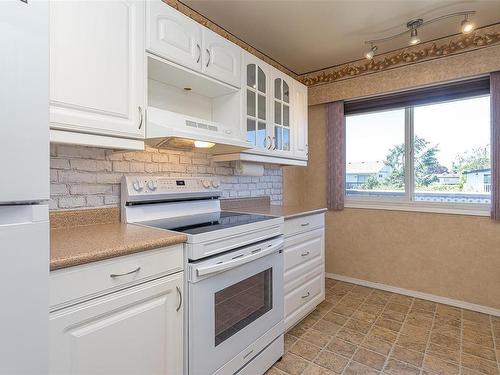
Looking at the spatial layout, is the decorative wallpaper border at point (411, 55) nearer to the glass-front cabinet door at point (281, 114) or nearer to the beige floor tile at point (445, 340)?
the glass-front cabinet door at point (281, 114)

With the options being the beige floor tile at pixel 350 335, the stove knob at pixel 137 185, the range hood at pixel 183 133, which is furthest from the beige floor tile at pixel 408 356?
the stove knob at pixel 137 185

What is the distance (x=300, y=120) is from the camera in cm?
279

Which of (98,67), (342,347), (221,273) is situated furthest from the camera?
(342,347)

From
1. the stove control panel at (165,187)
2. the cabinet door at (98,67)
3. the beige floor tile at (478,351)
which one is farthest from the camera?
the beige floor tile at (478,351)

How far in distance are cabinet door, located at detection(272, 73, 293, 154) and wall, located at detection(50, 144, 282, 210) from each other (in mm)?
649

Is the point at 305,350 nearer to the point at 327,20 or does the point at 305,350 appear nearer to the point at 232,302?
the point at 232,302

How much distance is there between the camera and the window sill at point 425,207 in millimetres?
2526

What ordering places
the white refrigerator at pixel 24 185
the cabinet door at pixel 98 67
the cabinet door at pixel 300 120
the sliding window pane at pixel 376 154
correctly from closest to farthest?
the white refrigerator at pixel 24 185 < the cabinet door at pixel 98 67 < the cabinet door at pixel 300 120 < the sliding window pane at pixel 376 154

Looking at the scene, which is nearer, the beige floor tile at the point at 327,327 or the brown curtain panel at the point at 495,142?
the beige floor tile at the point at 327,327

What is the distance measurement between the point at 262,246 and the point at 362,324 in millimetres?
1286

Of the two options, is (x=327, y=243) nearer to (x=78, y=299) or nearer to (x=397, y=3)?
(x=397, y=3)

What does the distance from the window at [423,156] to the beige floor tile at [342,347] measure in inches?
60.8

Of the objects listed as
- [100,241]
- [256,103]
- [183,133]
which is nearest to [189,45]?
[183,133]

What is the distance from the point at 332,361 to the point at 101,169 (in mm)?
1878
